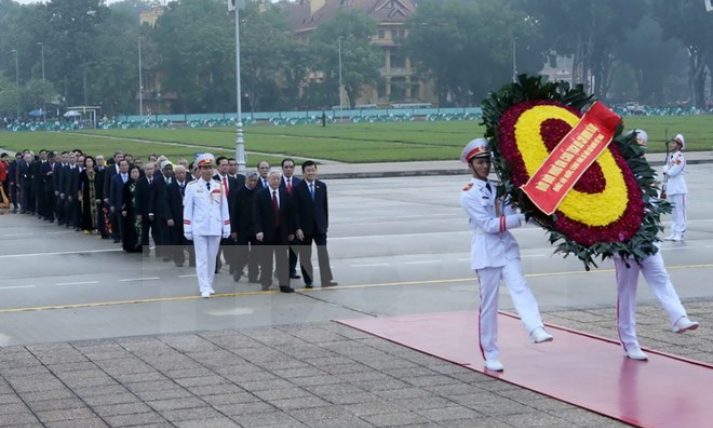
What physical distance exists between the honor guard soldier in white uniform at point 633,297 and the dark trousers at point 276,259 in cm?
613

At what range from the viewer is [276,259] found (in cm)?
1677

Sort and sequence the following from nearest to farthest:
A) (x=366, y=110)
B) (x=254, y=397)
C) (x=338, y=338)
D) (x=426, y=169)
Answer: (x=254, y=397) → (x=338, y=338) → (x=426, y=169) → (x=366, y=110)

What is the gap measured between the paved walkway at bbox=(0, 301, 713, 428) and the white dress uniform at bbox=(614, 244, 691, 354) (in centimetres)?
71

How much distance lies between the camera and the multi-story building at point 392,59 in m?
142

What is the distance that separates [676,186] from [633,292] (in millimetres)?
11067

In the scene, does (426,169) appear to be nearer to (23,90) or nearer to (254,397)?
(254,397)

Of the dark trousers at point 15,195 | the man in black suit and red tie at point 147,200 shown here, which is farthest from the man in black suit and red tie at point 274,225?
the dark trousers at point 15,195

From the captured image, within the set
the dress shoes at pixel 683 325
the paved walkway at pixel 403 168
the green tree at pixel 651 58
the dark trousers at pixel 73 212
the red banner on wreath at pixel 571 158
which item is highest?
the green tree at pixel 651 58

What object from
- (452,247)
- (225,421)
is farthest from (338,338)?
(452,247)

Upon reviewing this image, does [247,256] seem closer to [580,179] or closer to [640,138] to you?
[640,138]

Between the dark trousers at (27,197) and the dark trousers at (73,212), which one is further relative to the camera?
the dark trousers at (27,197)

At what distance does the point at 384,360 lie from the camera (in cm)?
1137

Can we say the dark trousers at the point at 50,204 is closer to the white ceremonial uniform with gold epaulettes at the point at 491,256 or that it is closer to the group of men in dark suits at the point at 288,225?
the group of men in dark suits at the point at 288,225

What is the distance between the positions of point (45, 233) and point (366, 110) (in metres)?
99.8
